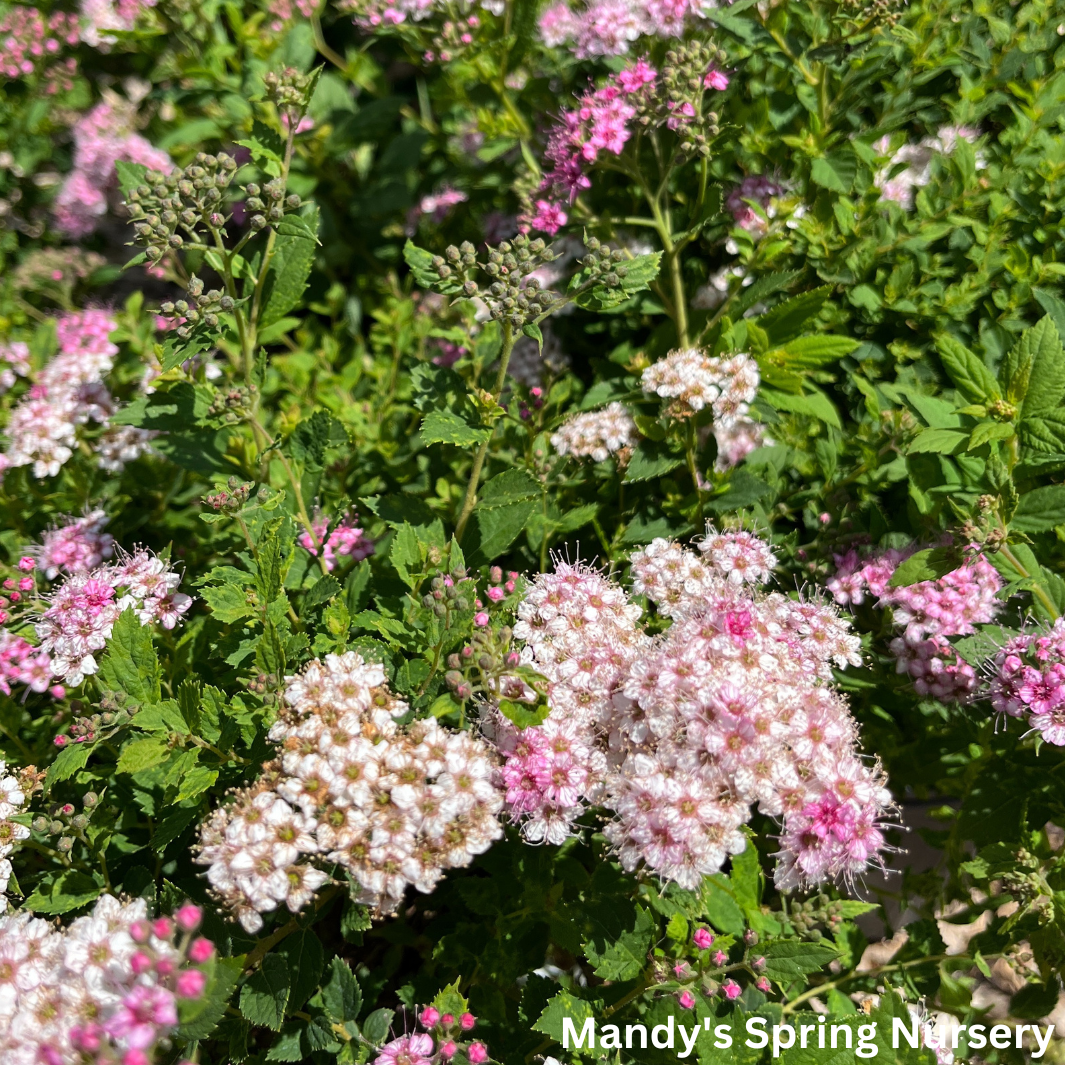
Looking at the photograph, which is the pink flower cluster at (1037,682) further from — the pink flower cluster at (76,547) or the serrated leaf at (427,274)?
the pink flower cluster at (76,547)

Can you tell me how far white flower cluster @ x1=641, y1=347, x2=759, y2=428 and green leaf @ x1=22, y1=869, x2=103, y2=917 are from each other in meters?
1.88

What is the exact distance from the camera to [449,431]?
2.22 metres

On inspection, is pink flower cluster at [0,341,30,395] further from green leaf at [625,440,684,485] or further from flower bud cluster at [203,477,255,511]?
green leaf at [625,440,684,485]

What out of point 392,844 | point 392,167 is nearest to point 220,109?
point 392,167

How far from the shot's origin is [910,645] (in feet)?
7.71

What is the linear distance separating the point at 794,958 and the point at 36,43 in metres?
4.75

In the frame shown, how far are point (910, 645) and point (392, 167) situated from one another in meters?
2.89

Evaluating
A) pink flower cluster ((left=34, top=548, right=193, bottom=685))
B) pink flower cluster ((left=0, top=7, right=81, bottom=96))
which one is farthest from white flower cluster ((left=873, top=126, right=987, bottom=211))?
pink flower cluster ((left=0, top=7, right=81, bottom=96))

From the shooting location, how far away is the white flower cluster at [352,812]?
65.4 inches

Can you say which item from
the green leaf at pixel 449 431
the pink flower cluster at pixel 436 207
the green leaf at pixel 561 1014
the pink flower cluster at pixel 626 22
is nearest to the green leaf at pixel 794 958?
the green leaf at pixel 561 1014

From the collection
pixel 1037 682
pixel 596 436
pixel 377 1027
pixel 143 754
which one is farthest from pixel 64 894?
pixel 1037 682

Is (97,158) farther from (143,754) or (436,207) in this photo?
(143,754)

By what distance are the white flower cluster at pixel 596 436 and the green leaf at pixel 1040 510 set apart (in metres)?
1.03

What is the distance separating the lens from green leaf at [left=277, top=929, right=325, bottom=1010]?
76.4 inches
